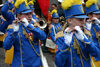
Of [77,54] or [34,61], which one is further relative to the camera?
[34,61]

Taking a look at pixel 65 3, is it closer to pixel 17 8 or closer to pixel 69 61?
pixel 69 61

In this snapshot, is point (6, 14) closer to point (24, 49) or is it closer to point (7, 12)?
point (7, 12)

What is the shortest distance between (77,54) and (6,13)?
322cm

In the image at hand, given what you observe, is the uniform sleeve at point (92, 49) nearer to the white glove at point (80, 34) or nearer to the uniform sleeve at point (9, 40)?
the white glove at point (80, 34)

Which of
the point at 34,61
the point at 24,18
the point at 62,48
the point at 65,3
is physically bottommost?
the point at 34,61

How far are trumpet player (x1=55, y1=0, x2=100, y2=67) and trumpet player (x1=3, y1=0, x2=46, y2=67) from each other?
0.92 m

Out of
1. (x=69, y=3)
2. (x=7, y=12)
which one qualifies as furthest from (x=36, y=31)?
(x=7, y=12)

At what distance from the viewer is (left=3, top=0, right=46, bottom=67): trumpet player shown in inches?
157

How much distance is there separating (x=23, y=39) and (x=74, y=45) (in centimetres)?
129

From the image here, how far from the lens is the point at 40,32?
4004 mm

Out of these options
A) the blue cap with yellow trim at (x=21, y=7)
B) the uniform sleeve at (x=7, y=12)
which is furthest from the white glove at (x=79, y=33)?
the uniform sleeve at (x=7, y=12)

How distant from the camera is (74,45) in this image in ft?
10.7

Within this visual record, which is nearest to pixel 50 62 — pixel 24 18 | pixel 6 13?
pixel 6 13

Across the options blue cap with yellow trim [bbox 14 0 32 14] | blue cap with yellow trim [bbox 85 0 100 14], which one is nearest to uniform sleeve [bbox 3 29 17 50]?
blue cap with yellow trim [bbox 14 0 32 14]
